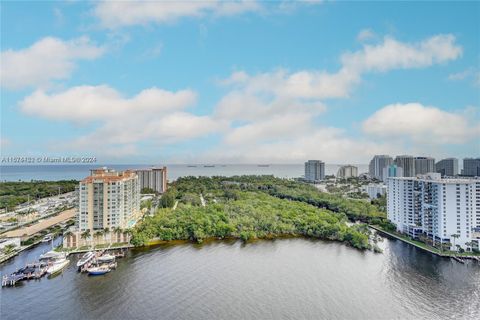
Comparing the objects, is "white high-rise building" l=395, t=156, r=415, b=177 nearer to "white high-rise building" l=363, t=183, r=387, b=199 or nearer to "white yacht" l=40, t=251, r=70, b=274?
"white high-rise building" l=363, t=183, r=387, b=199

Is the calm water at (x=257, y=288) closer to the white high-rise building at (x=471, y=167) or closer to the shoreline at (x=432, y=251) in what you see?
the shoreline at (x=432, y=251)

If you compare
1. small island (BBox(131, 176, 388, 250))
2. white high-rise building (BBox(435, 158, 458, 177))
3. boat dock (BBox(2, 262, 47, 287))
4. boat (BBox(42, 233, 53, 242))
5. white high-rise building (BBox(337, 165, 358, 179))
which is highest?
white high-rise building (BBox(435, 158, 458, 177))

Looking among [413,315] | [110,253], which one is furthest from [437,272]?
[110,253]

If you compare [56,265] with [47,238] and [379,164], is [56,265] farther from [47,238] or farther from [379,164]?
[379,164]

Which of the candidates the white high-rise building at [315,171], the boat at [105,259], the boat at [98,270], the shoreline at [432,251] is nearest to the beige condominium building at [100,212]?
the boat at [105,259]

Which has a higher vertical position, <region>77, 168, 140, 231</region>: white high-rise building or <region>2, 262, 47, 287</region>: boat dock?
<region>77, 168, 140, 231</region>: white high-rise building

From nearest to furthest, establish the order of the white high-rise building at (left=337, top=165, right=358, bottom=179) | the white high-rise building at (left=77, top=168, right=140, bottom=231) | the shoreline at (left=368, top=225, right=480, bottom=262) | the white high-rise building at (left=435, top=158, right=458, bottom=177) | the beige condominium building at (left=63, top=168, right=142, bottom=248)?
the shoreline at (left=368, top=225, right=480, bottom=262), the beige condominium building at (left=63, top=168, right=142, bottom=248), the white high-rise building at (left=77, top=168, right=140, bottom=231), the white high-rise building at (left=435, top=158, right=458, bottom=177), the white high-rise building at (left=337, top=165, right=358, bottom=179)

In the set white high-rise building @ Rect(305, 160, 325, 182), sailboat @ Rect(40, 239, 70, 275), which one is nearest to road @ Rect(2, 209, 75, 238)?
sailboat @ Rect(40, 239, 70, 275)
